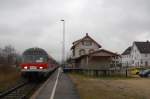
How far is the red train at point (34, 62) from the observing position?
34.3 m

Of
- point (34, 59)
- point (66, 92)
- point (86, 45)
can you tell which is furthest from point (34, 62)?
point (86, 45)

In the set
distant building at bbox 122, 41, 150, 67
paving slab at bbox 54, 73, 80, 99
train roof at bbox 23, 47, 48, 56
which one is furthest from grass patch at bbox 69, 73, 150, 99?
distant building at bbox 122, 41, 150, 67

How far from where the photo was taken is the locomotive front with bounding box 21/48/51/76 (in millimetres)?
34344

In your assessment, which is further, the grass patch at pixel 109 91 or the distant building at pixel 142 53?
the distant building at pixel 142 53

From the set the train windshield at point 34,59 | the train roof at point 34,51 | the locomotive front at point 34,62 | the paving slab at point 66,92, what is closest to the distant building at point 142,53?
the train roof at point 34,51

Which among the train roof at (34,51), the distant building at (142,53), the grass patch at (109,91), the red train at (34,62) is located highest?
the distant building at (142,53)

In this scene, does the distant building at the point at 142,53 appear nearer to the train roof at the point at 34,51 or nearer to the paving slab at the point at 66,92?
the train roof at the point at 34,51

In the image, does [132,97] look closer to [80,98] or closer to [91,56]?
[80,98]

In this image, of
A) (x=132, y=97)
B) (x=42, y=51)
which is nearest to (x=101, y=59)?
(x=42, y=51)

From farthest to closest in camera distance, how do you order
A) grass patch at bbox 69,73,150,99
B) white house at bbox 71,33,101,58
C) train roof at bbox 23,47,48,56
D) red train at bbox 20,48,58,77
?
white house at bbox 71,33,101,58
train roof at bbox 23,47,48,56
red train at bbox 20,48,58,77
grass patch at bbox 69,73,150,99

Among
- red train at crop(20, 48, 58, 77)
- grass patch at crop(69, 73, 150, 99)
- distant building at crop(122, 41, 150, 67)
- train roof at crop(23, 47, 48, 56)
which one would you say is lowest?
grass patch at crop(69, 73, 150, 99)

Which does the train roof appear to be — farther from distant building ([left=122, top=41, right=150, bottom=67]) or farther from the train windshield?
distant building ([left=122, top=41, right=150, bottom=67])

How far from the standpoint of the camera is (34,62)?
113 feet

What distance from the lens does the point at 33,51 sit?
35188mm
